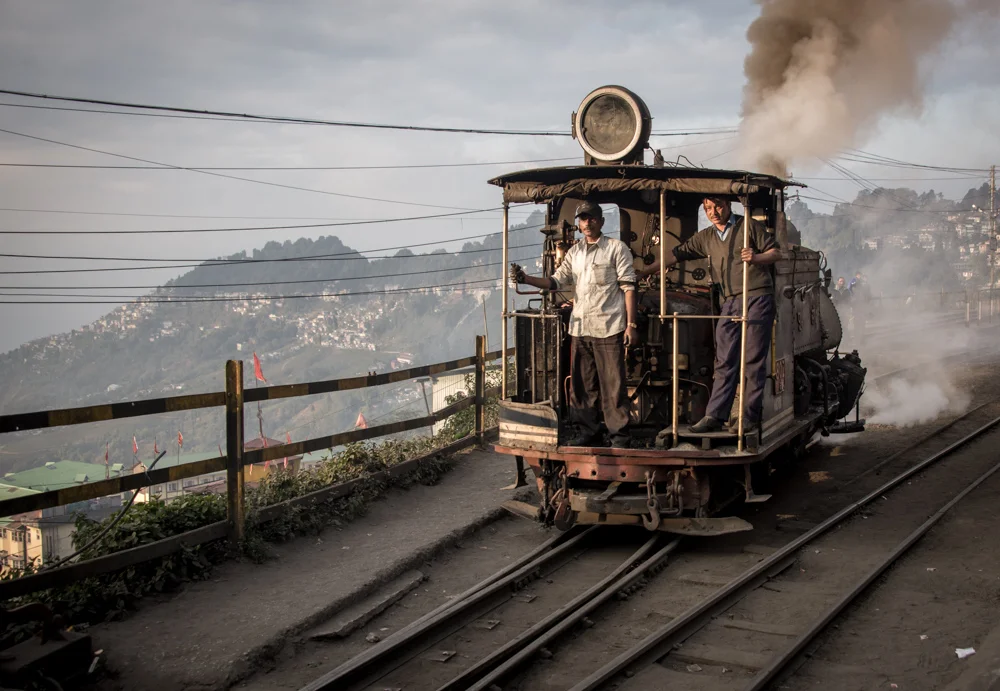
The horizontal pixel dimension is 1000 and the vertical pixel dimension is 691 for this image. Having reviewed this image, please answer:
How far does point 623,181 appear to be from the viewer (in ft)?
24.1

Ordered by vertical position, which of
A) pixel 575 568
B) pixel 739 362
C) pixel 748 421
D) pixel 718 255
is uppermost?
pixel 718 255

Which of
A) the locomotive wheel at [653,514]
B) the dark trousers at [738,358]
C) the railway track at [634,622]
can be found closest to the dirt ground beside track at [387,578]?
the railway track at [634,622]

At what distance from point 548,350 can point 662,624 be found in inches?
Result: 112

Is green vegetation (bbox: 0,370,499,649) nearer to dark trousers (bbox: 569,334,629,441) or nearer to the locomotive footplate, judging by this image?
dark trousers (bbox: 569,334,629,441)

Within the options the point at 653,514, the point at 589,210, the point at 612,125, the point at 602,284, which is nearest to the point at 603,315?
the point at 602,284

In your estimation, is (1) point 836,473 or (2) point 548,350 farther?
(1) point 836,473

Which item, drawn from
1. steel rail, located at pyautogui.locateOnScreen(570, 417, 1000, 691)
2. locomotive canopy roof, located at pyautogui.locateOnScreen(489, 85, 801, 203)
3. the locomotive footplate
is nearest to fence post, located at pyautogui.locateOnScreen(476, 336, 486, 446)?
locomotive canopy roof, located at pyautogui.locateOnScreen(489, 85, 801, 203)

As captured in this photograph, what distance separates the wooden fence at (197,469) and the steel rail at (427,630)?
1.91 m

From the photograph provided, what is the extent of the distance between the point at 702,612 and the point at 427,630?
1.92m

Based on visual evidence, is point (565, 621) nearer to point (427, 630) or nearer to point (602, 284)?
point (427, 630)

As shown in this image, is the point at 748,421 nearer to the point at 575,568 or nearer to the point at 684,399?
the point at 684,399

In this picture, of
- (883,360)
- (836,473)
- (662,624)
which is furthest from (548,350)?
(883,360)

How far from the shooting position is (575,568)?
7195 millimetres

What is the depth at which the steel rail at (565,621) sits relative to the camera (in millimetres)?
4910
